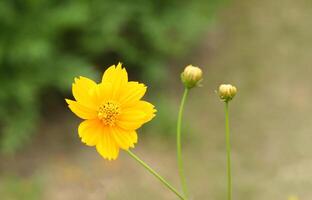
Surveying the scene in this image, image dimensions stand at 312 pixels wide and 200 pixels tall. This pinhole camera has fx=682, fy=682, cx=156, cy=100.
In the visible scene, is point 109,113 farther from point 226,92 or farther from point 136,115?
point 226,92

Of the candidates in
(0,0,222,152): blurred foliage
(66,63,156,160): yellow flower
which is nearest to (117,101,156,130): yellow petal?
(66,63,156,160): yellow flower

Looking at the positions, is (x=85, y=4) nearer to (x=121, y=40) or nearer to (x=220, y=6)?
(x=121, y=40)

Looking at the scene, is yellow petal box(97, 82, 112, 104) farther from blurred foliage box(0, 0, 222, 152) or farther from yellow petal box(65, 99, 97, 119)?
blurred foliage box(0, 0, 222, 152)

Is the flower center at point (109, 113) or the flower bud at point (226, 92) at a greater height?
the flower bud at point (226, 92)

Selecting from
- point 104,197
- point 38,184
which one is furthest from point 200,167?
point 104,197

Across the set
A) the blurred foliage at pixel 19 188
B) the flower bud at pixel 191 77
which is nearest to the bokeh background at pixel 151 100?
the blurred foliage at pixel 19 188

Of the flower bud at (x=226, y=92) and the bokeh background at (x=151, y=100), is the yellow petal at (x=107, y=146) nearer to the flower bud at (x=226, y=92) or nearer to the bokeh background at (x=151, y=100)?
the flower bud at (x=226, y=92)
